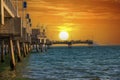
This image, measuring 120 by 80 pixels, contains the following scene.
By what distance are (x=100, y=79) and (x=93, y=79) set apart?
75 cm

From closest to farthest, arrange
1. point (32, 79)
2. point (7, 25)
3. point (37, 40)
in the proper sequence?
point (32, 79), point (7, 25), point (37, 40)

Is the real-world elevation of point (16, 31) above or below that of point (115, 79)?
above

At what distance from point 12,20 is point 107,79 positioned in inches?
564

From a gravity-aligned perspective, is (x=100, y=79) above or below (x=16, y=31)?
below

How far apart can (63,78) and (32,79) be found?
3612 millimetres

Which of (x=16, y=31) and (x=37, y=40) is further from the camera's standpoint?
(x=37, y=40)

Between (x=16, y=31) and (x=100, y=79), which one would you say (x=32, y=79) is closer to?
(x=100, y=79)

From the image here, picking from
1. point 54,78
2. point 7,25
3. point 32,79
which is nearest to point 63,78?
point 54,78

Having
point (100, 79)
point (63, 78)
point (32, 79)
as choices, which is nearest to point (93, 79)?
point (100, 79)

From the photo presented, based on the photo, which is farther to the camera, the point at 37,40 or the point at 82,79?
→ the point at 37,40

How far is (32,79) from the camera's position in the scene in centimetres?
3878

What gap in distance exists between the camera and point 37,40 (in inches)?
5679

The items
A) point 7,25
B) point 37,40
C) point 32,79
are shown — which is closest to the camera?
point 32,79

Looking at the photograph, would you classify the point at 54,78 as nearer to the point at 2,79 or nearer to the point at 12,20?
the point at 2,79
